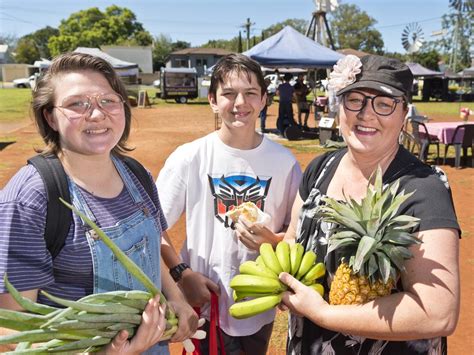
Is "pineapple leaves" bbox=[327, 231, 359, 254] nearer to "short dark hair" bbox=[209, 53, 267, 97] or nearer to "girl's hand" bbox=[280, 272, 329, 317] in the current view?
"girl's hand" bbox=[280, 272, 329, 317]

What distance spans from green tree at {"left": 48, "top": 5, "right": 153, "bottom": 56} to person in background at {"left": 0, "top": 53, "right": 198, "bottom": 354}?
88500 millimetres

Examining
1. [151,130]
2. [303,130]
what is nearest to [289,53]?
[303,130]

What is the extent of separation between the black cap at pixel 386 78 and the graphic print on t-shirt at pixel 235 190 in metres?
0.94

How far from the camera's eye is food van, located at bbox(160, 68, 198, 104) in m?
37.6

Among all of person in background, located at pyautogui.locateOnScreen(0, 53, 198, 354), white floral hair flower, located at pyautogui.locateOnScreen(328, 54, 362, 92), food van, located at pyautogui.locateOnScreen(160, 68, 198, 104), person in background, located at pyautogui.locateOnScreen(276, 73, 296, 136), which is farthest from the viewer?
food van, located at pyautogui.locateOnScreen(160, 68, 198, 104)

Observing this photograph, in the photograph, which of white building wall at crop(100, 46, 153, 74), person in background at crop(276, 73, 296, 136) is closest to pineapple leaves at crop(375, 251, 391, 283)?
person in background at crop(276, 73, 296, 136)

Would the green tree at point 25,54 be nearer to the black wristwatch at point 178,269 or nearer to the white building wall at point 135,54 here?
the white building wall at point 135,54

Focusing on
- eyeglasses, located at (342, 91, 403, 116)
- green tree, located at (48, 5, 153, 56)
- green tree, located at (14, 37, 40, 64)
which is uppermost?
green tree, located at (48, 5, 153, 56)

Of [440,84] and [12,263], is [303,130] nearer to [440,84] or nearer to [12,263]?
[12,263]

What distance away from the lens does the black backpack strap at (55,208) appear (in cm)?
171

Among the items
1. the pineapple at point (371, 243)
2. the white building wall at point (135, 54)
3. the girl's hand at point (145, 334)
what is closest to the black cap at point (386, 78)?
the pineapple at point (371, 243)

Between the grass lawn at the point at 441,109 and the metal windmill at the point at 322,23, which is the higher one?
the metal windmill at the point at 322,23

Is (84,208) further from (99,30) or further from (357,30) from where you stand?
(357,30)

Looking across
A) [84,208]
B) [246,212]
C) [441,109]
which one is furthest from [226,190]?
[441,109]
